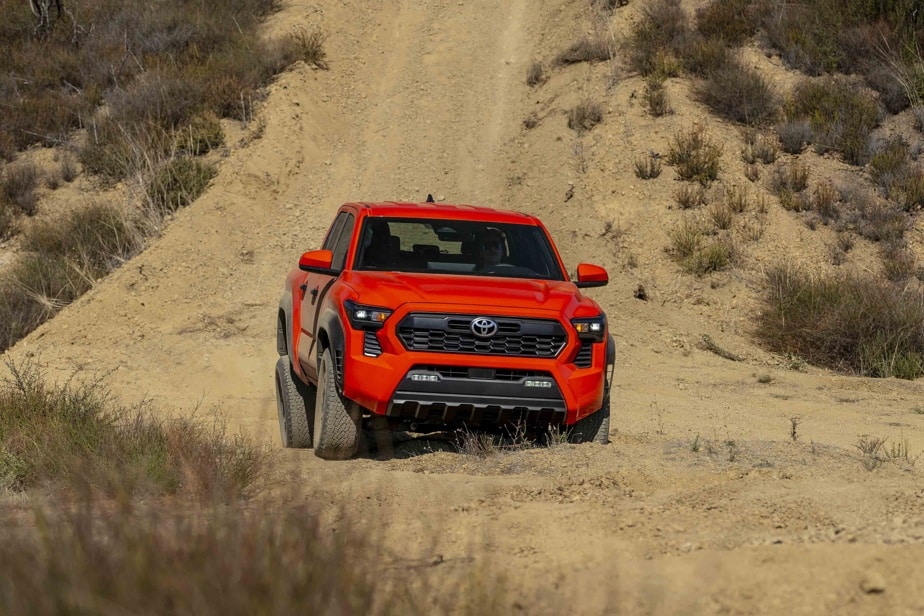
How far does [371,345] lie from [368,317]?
18 centimetres

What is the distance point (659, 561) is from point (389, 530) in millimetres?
1275

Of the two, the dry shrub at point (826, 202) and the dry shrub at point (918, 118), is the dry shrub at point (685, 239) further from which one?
the dry shrub at point (918, 118)

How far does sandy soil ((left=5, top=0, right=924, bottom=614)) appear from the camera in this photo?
16.4 ft

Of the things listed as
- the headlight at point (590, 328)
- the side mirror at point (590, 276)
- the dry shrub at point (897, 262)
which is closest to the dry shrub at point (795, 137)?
the dry shrub at point (897, 262)

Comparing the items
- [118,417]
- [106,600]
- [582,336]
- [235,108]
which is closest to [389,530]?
[106,600]

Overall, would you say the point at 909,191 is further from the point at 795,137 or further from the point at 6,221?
the point at 6,221

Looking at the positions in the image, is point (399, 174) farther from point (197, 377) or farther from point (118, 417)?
point (118, 417)

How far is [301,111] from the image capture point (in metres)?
23.7

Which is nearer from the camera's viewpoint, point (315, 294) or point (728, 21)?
point (315, 294)

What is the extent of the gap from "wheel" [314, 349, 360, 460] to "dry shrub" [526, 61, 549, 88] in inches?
667

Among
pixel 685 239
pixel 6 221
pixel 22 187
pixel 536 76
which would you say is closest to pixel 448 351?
pixel 685 239

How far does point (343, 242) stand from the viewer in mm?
9773

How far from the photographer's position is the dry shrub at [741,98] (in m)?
21.6

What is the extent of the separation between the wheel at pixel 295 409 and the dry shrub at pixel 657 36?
14.3 metres
